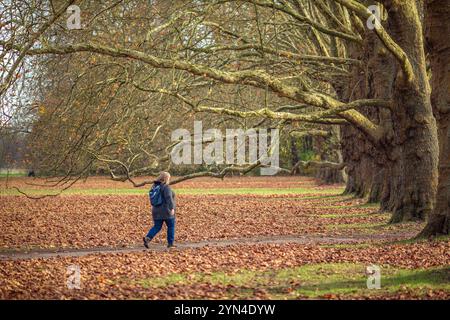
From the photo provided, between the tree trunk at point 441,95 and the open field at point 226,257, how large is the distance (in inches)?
21.0

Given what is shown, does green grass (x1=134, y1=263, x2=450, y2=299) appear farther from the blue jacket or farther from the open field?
the blue jacket

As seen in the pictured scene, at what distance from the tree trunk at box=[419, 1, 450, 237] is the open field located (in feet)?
1.75

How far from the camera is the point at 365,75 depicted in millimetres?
26594

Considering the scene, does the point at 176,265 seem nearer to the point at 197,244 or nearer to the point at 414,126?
the point at 197,244

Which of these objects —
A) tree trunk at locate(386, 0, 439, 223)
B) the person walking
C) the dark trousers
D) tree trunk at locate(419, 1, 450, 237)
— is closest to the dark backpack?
the person walking

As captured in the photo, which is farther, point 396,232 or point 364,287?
point 396,232

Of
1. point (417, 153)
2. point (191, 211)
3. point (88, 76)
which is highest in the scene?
point (88, 76)

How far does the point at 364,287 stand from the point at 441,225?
197 inches

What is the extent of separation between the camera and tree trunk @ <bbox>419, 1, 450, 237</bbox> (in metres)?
15.5

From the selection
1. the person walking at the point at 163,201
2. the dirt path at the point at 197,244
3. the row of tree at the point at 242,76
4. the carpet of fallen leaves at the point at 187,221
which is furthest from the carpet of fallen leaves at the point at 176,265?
the carpet of fallen leaves at the point at 187,221

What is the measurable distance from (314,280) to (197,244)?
661 centimetres

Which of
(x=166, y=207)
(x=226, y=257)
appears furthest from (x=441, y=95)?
(x=166, y=207)
